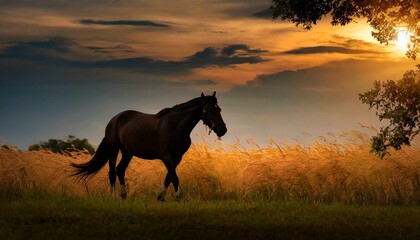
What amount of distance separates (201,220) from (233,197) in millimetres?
4917

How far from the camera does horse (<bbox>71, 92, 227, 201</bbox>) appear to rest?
52.5ft

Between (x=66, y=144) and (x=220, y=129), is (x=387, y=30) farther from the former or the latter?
(x=66, y=144)

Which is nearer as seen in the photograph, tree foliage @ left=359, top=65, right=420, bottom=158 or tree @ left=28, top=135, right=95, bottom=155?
tree foliage @ left=359, top=65, right=420, bottom=158

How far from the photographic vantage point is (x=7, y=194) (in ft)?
66.7

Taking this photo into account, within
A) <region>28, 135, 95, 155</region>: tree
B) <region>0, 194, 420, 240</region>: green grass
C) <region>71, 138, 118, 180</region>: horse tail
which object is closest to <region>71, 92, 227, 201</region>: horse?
<region>71, 138, 118, 180</region>: horse tail

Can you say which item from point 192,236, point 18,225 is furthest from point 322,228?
point 18,225

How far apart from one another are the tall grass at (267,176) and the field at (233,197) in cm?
3

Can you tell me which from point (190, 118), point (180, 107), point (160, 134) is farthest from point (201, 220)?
point (180, 107)

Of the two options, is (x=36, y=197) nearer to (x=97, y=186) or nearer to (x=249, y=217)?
(x=97, y=186)

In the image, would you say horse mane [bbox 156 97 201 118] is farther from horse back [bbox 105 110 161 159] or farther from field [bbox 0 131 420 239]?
field [bbox 0 131 420 239]

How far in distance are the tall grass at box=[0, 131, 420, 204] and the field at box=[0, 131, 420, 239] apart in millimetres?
27

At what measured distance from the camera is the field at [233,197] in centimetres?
1279

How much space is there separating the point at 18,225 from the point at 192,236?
3618 millimetres

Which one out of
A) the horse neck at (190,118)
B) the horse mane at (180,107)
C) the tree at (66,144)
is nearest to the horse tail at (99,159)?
the horse mane at (180,107)
